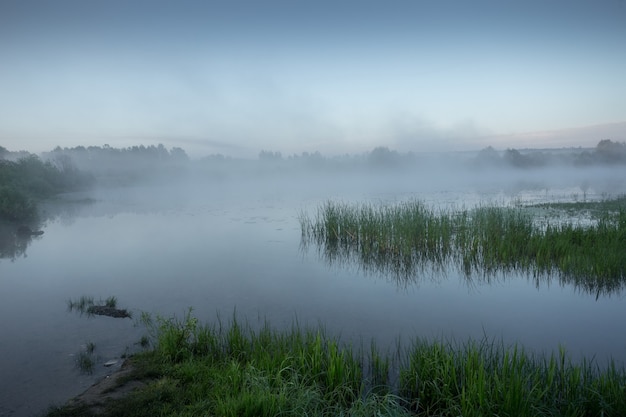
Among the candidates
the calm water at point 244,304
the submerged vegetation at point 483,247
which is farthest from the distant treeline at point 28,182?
the submerged vegetation at point 483,247

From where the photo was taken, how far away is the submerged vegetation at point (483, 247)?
9.64 metres

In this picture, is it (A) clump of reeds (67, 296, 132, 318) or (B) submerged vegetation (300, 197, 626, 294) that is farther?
(B) submerged vegetation (300, 197, 626, 294)

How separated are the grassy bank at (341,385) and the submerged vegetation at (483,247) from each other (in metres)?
5.89

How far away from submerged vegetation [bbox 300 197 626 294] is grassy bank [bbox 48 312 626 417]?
5894mm

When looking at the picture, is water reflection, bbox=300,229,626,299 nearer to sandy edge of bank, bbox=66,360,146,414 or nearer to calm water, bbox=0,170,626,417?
calm water, bbox=0,170,626,417

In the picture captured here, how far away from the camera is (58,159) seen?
186 feet

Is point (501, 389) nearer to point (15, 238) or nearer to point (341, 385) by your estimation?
point (341, 385)

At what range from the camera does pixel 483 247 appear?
470 inches

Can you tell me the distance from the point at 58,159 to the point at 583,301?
220 ft

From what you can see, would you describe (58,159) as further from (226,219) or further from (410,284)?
(410,284)

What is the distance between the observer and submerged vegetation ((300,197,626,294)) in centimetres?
964

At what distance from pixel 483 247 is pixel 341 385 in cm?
914

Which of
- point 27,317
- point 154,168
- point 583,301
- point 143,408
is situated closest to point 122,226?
point 27,317

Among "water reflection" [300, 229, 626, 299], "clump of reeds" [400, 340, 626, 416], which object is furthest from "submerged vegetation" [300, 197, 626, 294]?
"clump of reeds" [400, 340, 626, 416]
